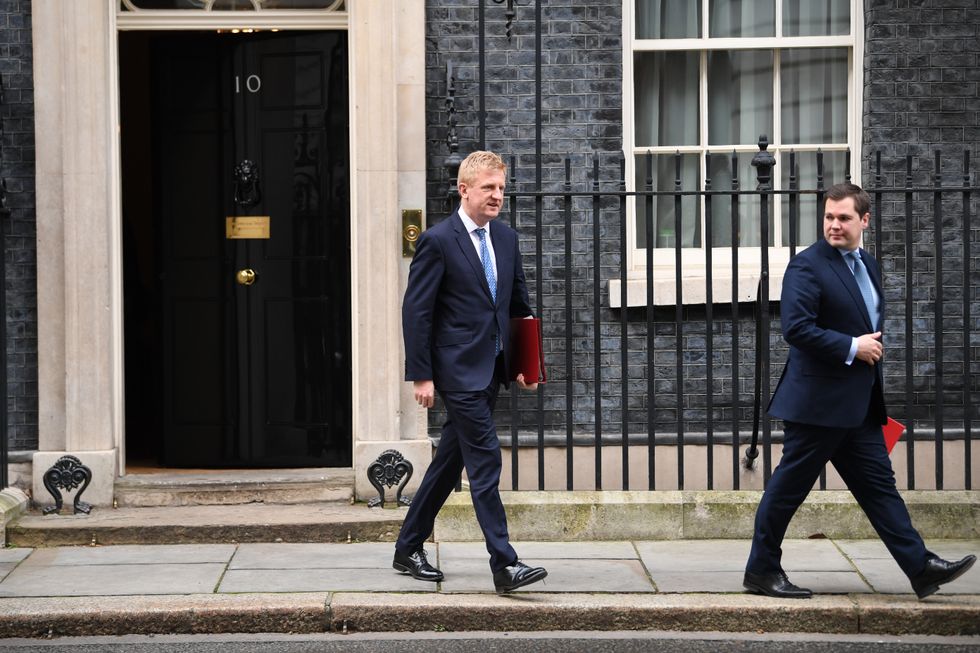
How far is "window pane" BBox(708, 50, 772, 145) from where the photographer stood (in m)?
8.52

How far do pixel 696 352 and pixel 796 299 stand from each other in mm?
2429

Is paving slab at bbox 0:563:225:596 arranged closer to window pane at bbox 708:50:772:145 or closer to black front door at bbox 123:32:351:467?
black front door at bbox 123:32:351:467

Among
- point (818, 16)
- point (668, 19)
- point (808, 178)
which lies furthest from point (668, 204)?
point (818, 16)

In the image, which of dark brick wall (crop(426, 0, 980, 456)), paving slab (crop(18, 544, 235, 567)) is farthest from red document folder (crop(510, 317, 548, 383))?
paving slab (crop(18, 544, 235, 567))

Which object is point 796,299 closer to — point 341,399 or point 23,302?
point 341,399

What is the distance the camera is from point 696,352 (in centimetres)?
827

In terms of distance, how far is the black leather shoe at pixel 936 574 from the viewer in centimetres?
588

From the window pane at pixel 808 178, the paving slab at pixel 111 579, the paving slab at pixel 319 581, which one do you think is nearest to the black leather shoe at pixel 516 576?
the paving slab at pixel 319 581

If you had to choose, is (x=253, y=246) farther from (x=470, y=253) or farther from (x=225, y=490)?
(x=470, y=253)

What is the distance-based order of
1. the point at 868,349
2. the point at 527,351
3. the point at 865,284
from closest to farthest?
the point at 868,349 → the point at 865,284 → the point at 527,351

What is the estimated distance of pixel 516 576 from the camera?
6.05 m

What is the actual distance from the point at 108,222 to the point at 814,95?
163 inches

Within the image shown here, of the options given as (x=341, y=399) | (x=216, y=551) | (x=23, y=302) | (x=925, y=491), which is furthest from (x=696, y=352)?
(x=23, y=302)

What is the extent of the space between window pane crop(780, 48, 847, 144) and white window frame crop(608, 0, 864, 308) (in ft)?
0.16
